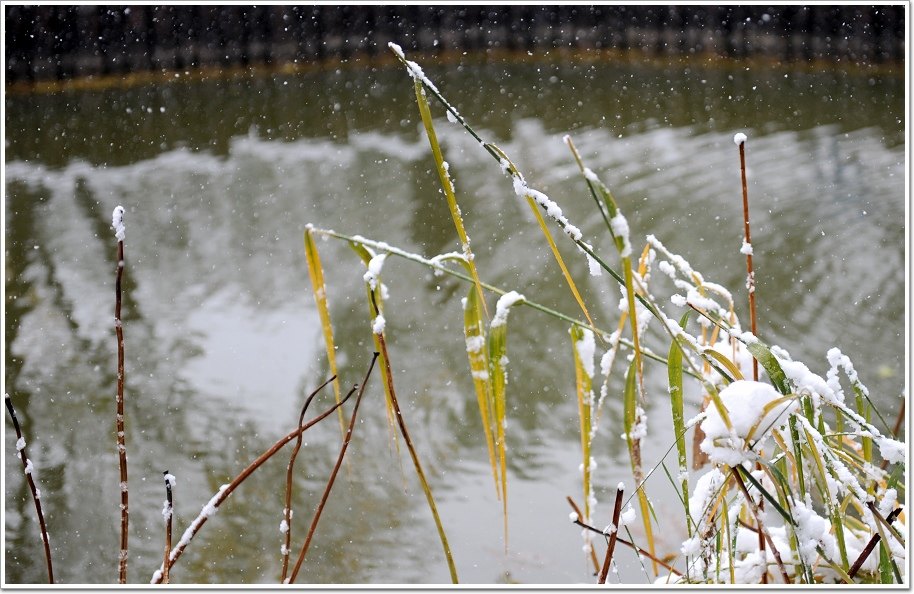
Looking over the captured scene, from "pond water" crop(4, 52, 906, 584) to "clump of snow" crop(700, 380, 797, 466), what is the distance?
0.92m

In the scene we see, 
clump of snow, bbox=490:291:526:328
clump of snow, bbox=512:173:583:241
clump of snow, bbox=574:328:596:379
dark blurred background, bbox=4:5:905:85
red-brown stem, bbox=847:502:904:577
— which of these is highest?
dark blurred background, bbox=4:5:905:85

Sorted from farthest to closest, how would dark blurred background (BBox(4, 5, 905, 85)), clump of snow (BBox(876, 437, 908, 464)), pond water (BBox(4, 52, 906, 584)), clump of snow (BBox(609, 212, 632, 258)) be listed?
dark blurred background (BBox(4, 5, 905, 85)) → pond water (BBox(4, 52, 906, 584)) → clump of snow (BBox(876, 437, 908, 464)) → clump of snow (BBox(609, 212, 632, 258))

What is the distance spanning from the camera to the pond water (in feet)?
5.83

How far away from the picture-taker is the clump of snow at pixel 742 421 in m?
0.59

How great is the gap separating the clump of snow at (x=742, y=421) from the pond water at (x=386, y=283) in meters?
0.92

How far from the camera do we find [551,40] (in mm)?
6539

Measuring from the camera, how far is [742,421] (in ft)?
2.02

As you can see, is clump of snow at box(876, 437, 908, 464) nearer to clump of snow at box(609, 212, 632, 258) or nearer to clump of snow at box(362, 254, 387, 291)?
clump of snow at box(609, 212, 632, 258)

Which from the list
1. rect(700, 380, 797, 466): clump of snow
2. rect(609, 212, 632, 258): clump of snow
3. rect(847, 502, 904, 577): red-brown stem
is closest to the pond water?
rect(847, 502, 904, 577): red-brown stem

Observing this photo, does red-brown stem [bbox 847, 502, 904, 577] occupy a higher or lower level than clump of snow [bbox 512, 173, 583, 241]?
lower

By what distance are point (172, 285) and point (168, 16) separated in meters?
3.93

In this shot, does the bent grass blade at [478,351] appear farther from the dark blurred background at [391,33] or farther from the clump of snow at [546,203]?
the dark blurred background at [391,33]

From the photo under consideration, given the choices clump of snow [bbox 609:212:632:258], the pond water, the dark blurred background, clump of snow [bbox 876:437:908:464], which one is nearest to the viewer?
clump of snow [bbox 609:212:632:258]

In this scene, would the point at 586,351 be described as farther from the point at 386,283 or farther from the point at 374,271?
the point at 386,283
